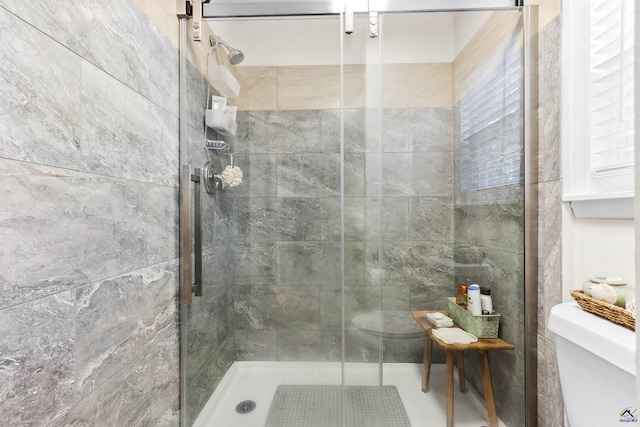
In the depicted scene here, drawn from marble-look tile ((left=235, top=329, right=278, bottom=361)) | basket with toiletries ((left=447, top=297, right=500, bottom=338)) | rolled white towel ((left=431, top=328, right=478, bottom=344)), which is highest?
basket with toiletries ((left=447, top=297, right=500, bottom=338))

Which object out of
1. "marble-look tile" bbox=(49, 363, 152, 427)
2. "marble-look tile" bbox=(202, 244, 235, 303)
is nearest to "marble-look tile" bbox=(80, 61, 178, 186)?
"marble-look tile" bbox=(202, 244, 235, 303)

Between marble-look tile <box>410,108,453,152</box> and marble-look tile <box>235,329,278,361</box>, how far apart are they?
101 centimetres

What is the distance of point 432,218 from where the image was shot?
1228 millimetres

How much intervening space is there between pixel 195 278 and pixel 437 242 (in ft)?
3.39

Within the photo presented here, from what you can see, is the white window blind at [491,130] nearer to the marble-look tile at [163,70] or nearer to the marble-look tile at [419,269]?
the marble-look tile at [419,269]

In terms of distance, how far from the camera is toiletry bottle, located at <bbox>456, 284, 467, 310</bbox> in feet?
3.99

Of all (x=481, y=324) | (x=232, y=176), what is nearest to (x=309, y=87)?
(x=232, y=176)

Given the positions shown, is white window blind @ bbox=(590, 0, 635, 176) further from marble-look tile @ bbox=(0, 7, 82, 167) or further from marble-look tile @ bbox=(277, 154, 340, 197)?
marble-look tile @ bbox=(0, 7, 82, 167)

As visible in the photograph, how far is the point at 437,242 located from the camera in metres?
1.23

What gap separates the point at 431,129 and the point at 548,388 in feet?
3.58

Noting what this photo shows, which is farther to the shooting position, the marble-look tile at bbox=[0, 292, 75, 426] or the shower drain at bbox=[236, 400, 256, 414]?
the shower drain at bbox=[236, 400, 256, 414]

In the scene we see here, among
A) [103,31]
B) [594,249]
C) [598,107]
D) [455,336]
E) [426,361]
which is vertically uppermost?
[103,31]

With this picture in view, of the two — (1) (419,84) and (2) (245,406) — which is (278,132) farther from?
(2) (245,406)

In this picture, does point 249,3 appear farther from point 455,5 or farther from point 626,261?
point 626,261
